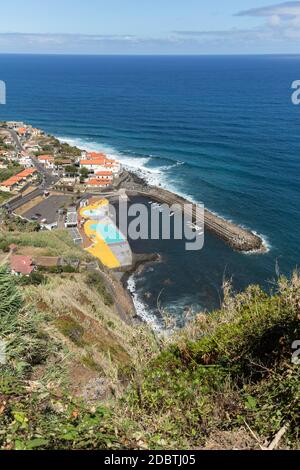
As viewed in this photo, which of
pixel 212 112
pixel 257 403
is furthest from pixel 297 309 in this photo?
pixel 212 112

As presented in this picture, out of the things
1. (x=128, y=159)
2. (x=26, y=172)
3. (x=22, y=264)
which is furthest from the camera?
(x=128, y=159)

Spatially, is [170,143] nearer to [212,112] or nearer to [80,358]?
[212,112]

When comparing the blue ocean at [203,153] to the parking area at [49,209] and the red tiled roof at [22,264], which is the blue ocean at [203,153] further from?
the parking area at [49,209]

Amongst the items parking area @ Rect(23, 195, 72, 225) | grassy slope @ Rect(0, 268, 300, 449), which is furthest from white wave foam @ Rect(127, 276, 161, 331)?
grassy slope @ Rect(0, 268, 300, 449)

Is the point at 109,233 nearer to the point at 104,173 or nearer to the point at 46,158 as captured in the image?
the point at 104,173

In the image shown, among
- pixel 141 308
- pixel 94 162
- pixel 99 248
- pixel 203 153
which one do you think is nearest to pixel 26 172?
pixel 94 162

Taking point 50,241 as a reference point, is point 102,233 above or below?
below

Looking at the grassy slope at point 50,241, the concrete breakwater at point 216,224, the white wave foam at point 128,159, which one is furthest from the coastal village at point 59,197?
the white wave foam at point 128,159
